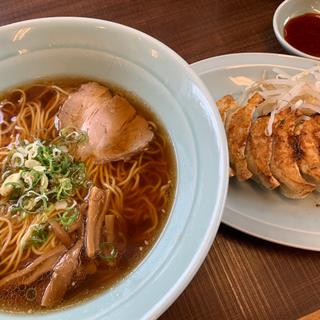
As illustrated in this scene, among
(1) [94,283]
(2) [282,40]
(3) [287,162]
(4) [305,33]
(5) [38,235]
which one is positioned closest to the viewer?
(1) [94,283]

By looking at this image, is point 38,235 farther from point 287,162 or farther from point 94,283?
point 287,162

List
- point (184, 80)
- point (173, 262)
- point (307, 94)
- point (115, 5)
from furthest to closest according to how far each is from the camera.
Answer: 1. point (115, 5)
2. point (307, 94)
3. point (184, 80)
4. point (173, 262)

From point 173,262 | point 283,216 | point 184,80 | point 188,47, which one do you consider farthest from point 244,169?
point 188,47

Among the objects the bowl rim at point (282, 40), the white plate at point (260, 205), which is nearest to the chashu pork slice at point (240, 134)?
the white plate at point (260, 205)

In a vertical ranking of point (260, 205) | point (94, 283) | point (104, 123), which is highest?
point (104, 123)

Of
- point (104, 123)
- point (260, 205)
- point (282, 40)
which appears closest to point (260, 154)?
point (260, 205)

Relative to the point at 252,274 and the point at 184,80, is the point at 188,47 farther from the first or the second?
the point at 252,274

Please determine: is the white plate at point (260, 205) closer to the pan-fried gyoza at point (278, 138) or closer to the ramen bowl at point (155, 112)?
the pan-fried gyoza at point (278, 138)
